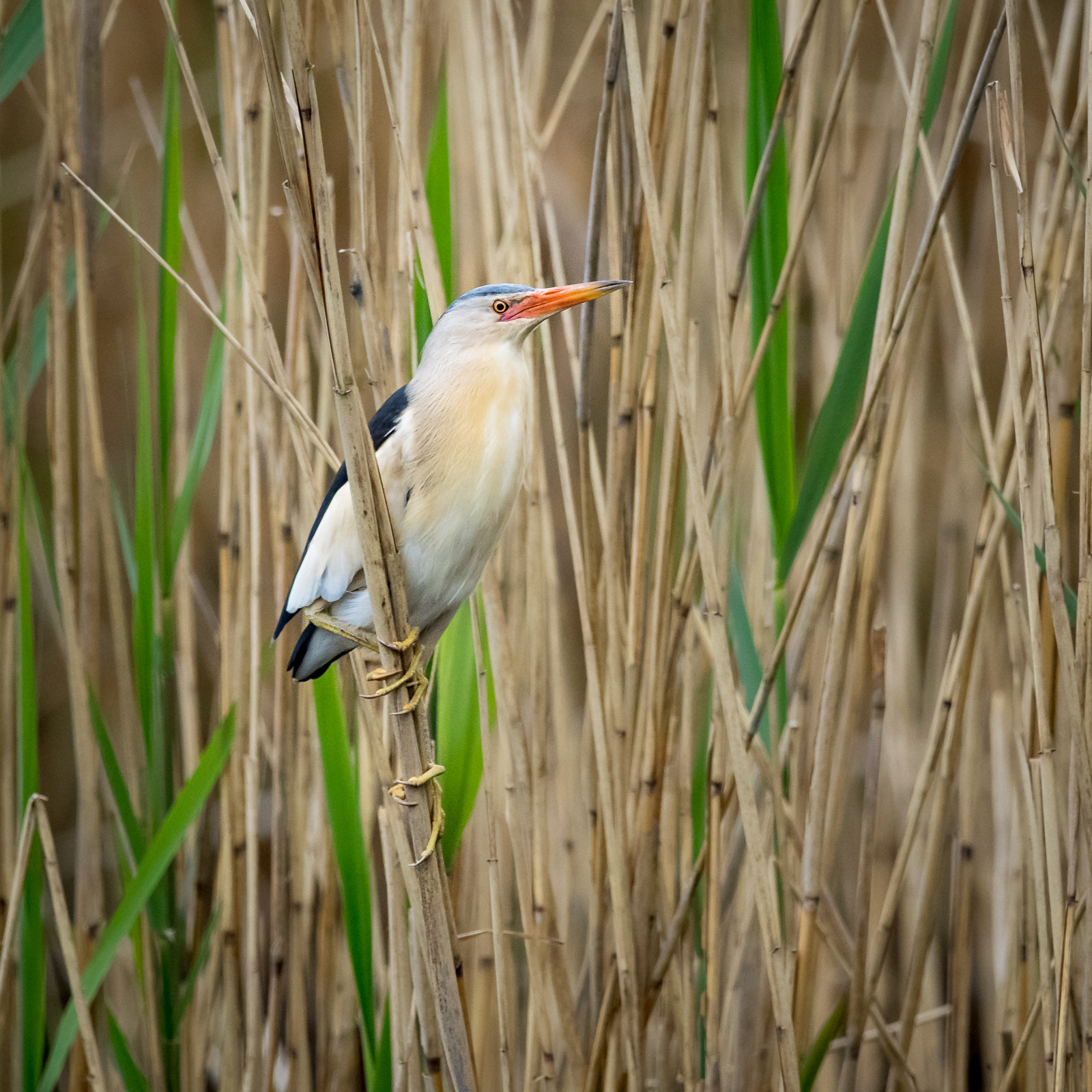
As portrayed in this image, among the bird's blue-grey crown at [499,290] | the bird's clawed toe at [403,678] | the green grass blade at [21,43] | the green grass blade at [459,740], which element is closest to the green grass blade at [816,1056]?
the green grass blade at [459,740]

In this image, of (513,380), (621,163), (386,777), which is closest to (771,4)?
(621,163)

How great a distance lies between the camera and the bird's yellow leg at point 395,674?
0.78 m

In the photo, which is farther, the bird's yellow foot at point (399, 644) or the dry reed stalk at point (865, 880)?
the dry reed stalk at point (865, 880)

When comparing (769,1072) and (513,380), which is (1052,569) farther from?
(769,1072)

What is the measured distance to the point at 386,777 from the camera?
851 millimetres

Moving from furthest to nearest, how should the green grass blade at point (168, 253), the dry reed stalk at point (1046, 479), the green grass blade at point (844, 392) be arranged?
the green grass blade at point (168, 253) < the green grass blade at point (844, 392) < the dry reed stalk at point (1046, 479)

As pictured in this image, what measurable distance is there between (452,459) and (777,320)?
29 cm

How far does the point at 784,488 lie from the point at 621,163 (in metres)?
0.34

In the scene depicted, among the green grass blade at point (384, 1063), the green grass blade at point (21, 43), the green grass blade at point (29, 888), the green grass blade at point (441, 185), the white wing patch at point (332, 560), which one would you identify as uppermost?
the green grass blade at point (21, 43)

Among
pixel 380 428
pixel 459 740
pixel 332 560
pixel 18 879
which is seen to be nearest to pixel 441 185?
pixel 380 428

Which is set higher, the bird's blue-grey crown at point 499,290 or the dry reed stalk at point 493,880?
the bird's blue-grey crown at point 499,290

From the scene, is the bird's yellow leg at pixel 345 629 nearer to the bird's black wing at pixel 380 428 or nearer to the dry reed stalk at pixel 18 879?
the bird's black wing at pixel 380 428

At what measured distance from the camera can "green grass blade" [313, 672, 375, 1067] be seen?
841 mm

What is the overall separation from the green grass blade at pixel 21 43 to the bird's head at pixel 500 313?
0.53 m
